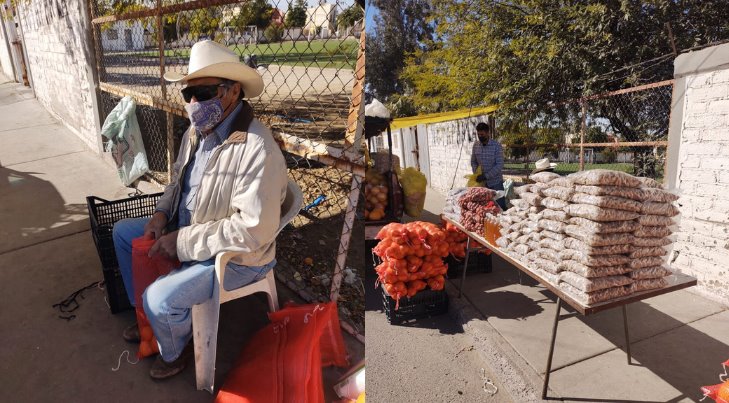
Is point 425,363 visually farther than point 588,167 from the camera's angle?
No

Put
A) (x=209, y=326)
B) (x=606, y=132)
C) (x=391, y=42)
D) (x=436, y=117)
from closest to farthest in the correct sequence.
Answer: (x=209, y=326)
(x=391, y=42)
(x=436, y=117)
(x=606, y=132)

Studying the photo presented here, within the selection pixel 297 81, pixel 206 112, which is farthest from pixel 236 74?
pixel 297 81

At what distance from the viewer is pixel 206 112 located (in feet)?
7.04

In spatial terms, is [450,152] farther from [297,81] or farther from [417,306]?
[297,81]

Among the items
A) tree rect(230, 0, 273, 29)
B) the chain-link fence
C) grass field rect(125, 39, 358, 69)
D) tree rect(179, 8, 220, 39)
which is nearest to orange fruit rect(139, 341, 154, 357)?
grass field rect(125, 39, 358, 69)

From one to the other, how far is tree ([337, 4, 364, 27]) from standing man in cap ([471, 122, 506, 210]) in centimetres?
279

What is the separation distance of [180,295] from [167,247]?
0.97 ft

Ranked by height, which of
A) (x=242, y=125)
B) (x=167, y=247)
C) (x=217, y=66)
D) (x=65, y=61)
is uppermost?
(x=65, y=61)

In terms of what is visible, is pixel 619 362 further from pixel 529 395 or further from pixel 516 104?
pixel 516 104

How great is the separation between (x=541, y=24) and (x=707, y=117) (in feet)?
5.45

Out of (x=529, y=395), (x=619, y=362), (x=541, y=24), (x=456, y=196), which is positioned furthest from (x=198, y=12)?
(x=619, y=362)

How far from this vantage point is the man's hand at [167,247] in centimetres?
208

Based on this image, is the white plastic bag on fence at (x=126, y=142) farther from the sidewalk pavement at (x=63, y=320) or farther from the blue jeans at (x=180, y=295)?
the blue jeans at (x=180, y=295)

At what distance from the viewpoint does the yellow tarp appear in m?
3.54
